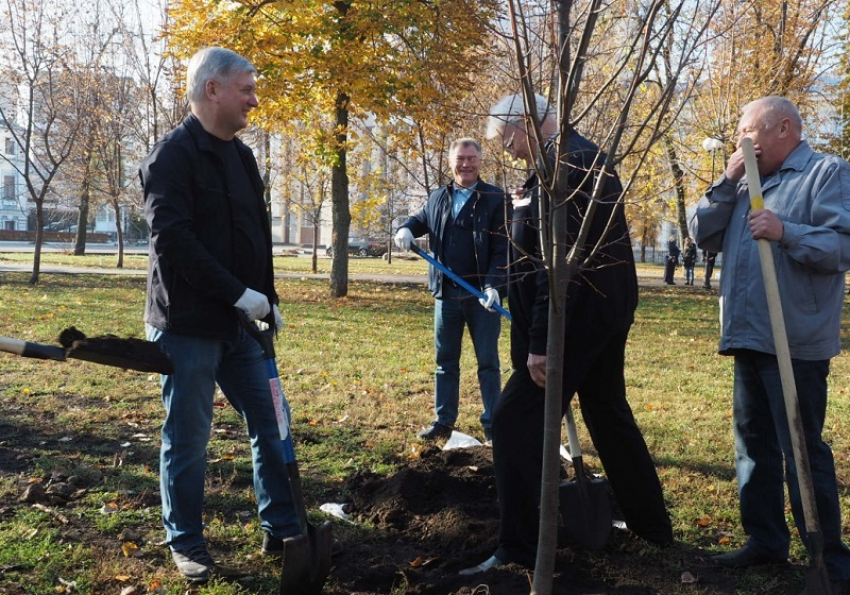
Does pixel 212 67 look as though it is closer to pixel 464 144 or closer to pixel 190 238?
pixel 190 238

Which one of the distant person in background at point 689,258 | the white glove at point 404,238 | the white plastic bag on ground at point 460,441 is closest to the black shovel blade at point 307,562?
the white plastic bag on ground at point 460,441

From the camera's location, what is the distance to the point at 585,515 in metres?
3.77

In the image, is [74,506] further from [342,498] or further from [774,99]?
[774,99]

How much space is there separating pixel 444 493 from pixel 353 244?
4937 cm

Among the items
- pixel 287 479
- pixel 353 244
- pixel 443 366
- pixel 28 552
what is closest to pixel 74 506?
pixel 28 552

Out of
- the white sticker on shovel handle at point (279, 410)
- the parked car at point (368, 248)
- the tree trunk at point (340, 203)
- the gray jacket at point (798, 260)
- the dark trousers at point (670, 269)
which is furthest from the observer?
the parked car at point (368, 248)

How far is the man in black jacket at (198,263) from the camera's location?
3.37 metres

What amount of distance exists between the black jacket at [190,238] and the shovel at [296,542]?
157 millimetres

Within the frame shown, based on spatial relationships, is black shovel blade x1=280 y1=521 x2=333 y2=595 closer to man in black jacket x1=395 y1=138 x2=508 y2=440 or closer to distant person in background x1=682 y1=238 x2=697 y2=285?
man in black jacket x1=395 y1=138 x2=508 y2=440

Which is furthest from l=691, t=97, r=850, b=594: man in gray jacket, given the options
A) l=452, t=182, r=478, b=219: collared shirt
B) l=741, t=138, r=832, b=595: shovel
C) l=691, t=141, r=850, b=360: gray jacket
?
l=452, t=182, r=478, b=219: collared shirt

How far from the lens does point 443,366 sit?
5.89 metres

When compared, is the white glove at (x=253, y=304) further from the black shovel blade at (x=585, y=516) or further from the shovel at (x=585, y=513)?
the black shovel blade at (x=585, y=516)

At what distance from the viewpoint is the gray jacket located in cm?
330

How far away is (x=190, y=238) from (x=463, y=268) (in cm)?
273
